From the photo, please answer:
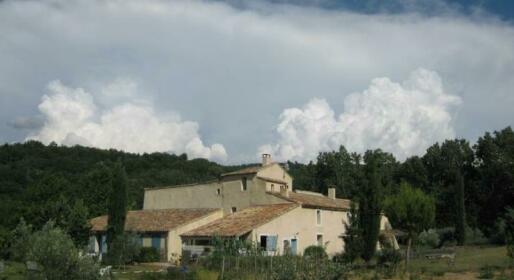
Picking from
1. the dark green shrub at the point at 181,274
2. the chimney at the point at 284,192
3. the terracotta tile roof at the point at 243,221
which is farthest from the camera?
the chimney at the point at 284,192

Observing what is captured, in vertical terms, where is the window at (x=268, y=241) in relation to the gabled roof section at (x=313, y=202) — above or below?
below

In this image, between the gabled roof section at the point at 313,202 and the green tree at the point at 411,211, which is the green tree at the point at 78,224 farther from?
the green tree at the point at 411,211

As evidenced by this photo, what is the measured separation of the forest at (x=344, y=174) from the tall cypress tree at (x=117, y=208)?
259 inches

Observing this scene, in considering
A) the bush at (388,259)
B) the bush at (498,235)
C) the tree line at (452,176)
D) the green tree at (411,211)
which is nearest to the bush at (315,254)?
the bush at (388,259)

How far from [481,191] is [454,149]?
899cm

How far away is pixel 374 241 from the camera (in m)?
33.8

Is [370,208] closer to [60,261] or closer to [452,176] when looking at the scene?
[60,261]

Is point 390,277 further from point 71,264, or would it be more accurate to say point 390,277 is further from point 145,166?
point 145,166

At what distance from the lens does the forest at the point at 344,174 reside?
58469 mm

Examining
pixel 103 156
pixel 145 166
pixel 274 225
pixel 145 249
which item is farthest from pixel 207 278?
pixel 103 156

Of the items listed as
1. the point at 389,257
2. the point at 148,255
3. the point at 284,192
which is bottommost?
the point at 389,257

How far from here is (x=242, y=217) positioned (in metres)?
42.0

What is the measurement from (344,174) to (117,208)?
44557 mm

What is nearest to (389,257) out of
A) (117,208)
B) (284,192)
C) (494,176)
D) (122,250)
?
(284,192)
